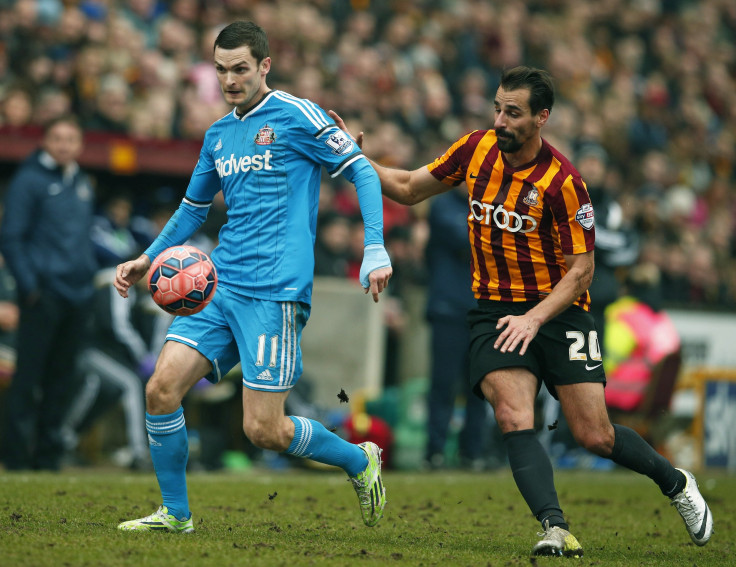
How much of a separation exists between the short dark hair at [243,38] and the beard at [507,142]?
1.26m

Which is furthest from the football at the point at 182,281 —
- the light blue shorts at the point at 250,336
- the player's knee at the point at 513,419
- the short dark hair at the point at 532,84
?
the short dark hair at the point at 532,84

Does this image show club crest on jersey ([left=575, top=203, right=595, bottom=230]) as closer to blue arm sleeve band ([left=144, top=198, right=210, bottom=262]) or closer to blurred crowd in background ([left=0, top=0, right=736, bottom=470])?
blue arm sleeve band ([left=144, top=198, right=210, bottom=262])

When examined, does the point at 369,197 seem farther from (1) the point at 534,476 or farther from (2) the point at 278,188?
(1) the point at 534,476

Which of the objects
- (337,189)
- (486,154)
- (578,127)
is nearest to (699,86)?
(578,127)

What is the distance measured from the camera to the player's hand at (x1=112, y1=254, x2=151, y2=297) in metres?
Answer: 5.75

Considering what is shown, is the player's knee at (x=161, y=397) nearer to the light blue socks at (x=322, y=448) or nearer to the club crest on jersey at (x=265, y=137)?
the light blue socks at (x=322, y=448)

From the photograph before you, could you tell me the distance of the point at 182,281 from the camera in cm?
552

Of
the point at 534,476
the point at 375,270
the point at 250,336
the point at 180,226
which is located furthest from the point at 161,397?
the point at 534,476

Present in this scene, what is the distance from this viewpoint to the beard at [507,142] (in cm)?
579

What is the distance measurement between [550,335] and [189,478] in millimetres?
4271

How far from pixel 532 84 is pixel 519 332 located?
1.26 m

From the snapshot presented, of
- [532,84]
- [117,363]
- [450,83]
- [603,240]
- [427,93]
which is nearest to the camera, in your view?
[532,84]

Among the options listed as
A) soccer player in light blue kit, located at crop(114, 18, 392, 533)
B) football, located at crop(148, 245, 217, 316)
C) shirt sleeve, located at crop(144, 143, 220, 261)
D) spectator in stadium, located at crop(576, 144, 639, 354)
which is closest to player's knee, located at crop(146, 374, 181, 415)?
soccer player in light blue kit, located at crop(114, 18, 392, 533)

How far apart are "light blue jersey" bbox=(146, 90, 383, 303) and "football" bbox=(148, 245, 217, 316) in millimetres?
205
